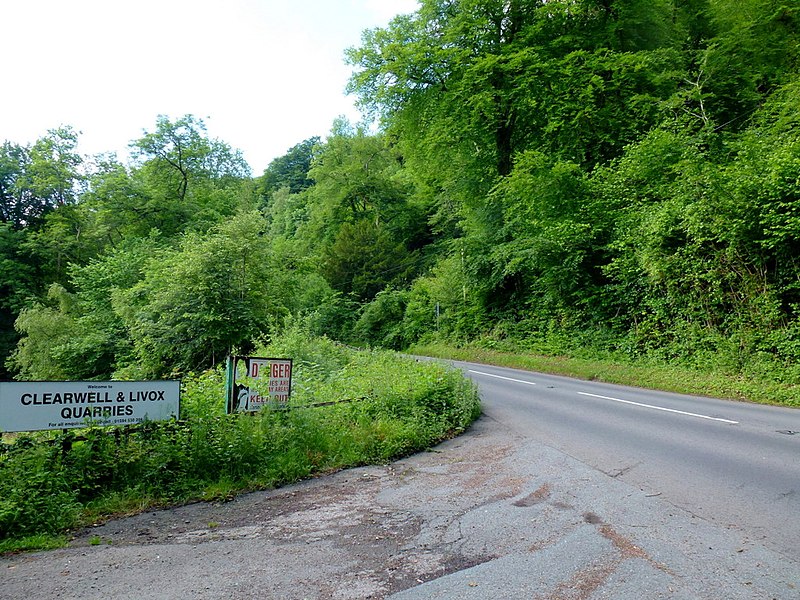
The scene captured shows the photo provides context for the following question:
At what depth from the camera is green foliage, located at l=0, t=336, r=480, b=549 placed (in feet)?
16.5

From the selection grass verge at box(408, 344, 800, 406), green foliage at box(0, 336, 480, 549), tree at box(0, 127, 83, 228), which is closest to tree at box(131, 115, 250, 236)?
tree at box(0, 127, 83, 228)

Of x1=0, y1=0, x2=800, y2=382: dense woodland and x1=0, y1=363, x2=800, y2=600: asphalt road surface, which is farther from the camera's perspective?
x1=0, y1=0, x2=800, y2=382: dense woodland

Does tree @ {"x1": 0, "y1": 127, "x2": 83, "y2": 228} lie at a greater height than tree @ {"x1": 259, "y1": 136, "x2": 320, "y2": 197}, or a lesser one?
lesser

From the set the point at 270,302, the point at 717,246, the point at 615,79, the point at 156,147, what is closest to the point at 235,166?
the point at 156,147

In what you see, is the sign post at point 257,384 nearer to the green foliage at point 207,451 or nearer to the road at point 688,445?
the green foliage at point 207,451

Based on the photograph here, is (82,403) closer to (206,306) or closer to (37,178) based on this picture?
(206,306)

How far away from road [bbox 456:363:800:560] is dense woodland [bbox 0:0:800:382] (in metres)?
4.03

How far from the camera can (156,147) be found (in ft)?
108

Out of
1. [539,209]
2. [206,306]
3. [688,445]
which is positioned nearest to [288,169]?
[539,209]

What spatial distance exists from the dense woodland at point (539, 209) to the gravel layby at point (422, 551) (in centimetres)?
1024

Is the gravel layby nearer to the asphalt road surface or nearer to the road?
the asphalt road surface

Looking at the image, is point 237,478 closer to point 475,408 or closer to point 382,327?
point 475,408

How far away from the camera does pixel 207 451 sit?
621 centimetres

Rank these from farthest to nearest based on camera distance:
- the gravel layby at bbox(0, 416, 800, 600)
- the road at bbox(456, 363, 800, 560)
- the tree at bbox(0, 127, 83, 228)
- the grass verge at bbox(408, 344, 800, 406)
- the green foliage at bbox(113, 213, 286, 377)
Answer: the tree at bbox(0, 127, 83, 228)
the green foliage at bbox(113, 213, 286, 377)
the grass verge at bbox(408, 344, 800, 406)
the road at bbox(456, 363, 800, 560)
the gravel layby at bbox(0, 416, 800, 600)
